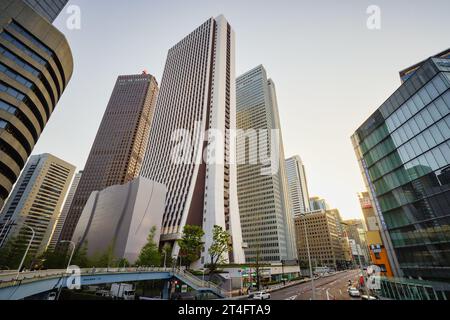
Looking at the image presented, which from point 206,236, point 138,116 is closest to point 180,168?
point 206,236

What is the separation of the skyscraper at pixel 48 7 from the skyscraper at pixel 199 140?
160 feet

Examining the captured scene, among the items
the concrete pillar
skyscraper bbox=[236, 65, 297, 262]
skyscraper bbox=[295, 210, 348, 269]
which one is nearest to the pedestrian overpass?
the concrete pillar

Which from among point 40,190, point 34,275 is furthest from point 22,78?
point 40,190

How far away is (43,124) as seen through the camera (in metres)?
43.5

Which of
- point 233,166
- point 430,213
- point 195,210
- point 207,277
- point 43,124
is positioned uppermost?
point 233,166

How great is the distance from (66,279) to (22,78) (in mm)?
33717

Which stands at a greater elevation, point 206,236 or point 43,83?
point 43,83

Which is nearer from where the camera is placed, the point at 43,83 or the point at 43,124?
the point at 43,83

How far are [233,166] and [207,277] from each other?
43.3 meters

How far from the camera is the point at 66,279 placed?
86.5ft

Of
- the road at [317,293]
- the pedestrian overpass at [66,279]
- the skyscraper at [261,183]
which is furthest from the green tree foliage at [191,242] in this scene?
the skyscraper at [261,183]

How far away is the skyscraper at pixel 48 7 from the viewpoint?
6068cm

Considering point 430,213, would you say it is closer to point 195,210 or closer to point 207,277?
point 207,277

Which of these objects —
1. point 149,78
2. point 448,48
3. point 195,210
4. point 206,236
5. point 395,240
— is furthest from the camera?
point 149,78
